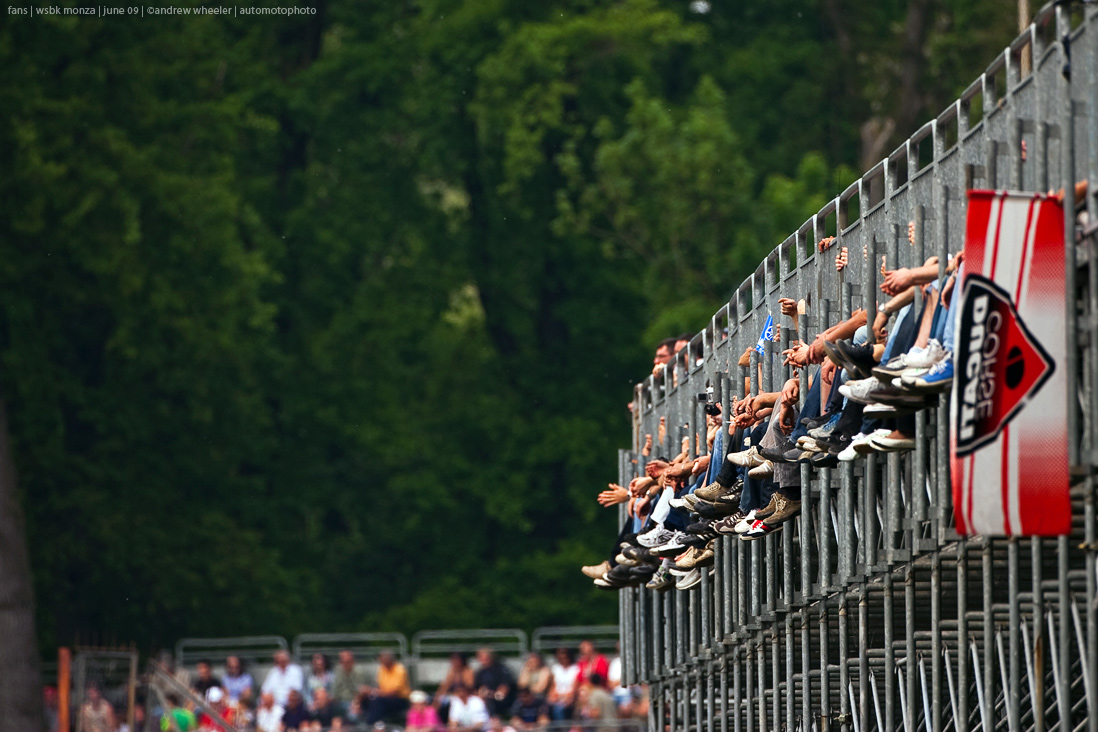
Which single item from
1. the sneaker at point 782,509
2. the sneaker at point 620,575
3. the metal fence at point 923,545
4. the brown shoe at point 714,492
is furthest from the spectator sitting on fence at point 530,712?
the sneaker at point 782,509

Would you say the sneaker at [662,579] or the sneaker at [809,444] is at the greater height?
the sneaker at [662,579]

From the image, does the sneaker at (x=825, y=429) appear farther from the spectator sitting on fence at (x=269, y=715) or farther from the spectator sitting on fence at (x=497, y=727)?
the spectator sitting on fence at (x=269, y=715)

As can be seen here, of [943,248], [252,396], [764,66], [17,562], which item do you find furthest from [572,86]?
[943,248]

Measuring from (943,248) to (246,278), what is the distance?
34.0 meters

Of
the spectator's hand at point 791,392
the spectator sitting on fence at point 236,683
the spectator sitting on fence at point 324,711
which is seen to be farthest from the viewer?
the spectator sitting on fence at point 236,683

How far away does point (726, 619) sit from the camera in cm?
1850

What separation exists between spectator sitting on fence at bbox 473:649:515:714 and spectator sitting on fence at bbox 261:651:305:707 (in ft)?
9.33

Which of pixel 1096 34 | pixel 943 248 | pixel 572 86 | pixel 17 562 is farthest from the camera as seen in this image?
pixel 572 86

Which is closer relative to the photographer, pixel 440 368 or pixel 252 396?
pixel 252 396

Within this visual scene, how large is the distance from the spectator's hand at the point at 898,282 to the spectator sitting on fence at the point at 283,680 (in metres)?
21.3

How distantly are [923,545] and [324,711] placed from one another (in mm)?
19820

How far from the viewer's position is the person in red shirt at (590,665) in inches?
1198

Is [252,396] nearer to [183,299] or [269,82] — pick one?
[183,299]

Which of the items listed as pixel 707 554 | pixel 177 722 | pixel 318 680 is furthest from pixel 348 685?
pixel 707 554
